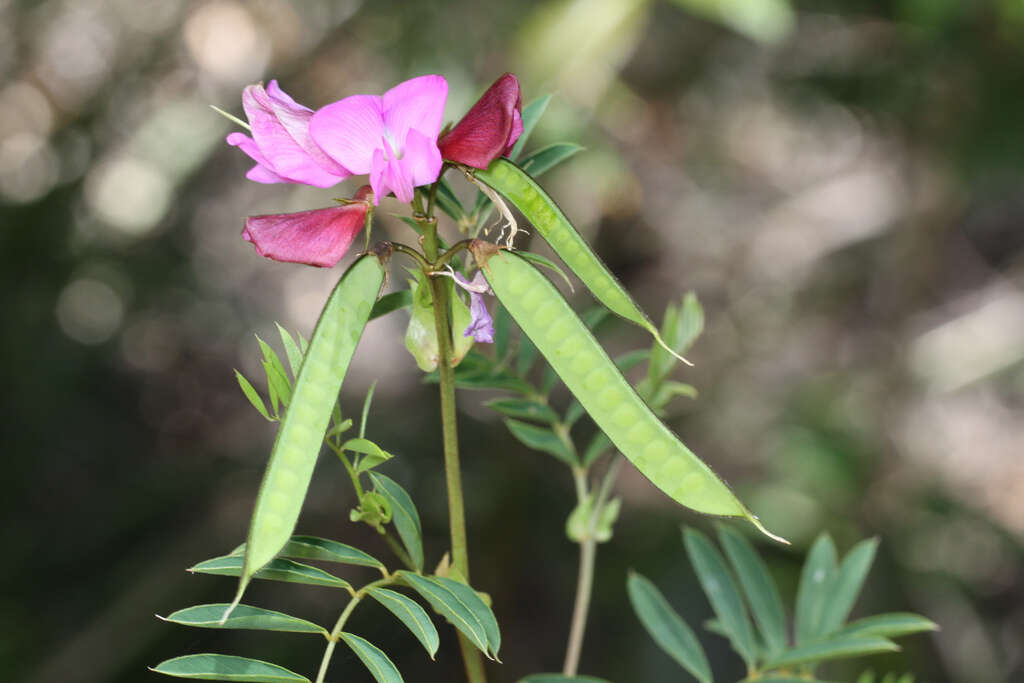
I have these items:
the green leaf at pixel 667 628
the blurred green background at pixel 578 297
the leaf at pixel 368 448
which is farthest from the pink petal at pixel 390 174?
the blurred green background at pixel 578 297

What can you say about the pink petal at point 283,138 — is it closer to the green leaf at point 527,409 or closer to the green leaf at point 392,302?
the green leaf at point 392,302

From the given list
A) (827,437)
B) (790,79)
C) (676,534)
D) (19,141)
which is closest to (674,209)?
(790,79)

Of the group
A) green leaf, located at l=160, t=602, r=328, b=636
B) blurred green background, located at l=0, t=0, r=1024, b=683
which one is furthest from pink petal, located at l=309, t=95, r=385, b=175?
blurred green background, located at l=0, t=0, r=1024, b=683

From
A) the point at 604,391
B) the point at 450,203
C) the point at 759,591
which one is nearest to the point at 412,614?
the point at 604,391

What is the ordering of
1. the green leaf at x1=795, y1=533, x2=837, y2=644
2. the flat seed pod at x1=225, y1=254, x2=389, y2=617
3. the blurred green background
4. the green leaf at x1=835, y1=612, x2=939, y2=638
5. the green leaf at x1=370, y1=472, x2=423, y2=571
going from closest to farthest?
the flat seed pod at x1=225, y1=254, x2=389, y2=617 < the green leaf at x1=370, y1=472, x2=423, y2=571 < the green leaf at x1=835, y1=612, x2=939, y2=638 < the green leaf at x1=795, y1=533, x2=837, y2=644 < the blurred green background

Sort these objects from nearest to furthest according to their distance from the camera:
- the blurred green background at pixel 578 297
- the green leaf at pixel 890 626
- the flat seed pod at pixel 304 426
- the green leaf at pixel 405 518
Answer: the flat seed pod at pixel 304 426, the green leaf at pixel 405 518, the green leaf at pixel 890 626, the blurred green background at pixel 578 297

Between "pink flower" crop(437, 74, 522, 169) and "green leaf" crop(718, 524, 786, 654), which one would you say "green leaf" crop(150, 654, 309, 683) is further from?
"green leaf" crop(718, 524, 786, 654)

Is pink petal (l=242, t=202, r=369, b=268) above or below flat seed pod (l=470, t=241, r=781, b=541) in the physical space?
above
